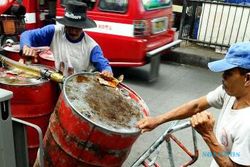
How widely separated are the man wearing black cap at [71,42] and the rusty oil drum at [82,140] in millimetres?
718

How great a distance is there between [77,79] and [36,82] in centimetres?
34

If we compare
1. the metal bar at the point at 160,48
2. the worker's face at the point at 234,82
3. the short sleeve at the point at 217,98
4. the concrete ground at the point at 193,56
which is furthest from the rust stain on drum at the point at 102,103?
the concrete ground at the point at 193,56

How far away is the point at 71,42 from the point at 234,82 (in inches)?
76.9

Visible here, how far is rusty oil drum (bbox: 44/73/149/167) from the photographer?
231 cm

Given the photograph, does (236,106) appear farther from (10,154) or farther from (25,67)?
(25,67)

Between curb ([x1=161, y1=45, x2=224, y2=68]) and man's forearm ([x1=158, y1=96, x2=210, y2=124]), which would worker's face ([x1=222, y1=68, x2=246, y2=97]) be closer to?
man's forearm ([x1=158, y1=96, x2=210, y2=124])

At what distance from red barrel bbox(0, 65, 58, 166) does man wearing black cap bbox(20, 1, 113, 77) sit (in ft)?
1.27

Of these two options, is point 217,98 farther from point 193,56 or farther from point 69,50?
point 193,56

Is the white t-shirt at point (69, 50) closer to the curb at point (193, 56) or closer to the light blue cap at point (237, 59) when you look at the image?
the light blue cap at point (237, 59)

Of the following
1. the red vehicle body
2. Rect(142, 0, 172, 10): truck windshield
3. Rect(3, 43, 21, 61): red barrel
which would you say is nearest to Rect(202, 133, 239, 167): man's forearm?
Rect(3, 43, 21, 61): red barrel

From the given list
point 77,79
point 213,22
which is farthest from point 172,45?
point 77,79

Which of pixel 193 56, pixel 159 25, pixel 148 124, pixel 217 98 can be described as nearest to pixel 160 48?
pixel 159 25

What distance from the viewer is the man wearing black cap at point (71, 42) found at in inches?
126

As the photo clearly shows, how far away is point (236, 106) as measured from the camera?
174 cm
